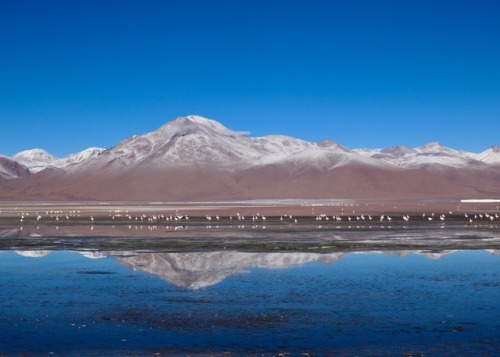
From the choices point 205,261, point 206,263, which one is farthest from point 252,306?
point 205,261

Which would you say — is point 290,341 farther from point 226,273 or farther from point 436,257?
point 436,257

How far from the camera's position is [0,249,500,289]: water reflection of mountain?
838 inches

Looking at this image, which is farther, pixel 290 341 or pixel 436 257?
pixel 436 257

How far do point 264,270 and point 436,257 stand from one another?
7611 mm

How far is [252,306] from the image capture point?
16344 millimetres

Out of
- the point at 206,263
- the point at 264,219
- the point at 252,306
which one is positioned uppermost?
the point at 264,219

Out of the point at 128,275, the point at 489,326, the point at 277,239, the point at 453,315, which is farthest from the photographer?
the point at 277,239

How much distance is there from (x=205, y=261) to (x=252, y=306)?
8984 mm

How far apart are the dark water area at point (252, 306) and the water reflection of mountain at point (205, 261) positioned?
7cm

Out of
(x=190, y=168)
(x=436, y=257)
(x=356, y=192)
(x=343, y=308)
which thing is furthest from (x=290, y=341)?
(x=190, y=168)

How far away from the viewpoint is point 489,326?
1403cm

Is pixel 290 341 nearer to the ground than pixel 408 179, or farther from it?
nearer to the ground

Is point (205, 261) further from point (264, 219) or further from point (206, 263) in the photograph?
point (264, 219)

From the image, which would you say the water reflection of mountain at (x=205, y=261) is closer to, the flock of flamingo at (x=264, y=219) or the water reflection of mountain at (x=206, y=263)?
the water reflection of mountain at (x=206, y=263)
